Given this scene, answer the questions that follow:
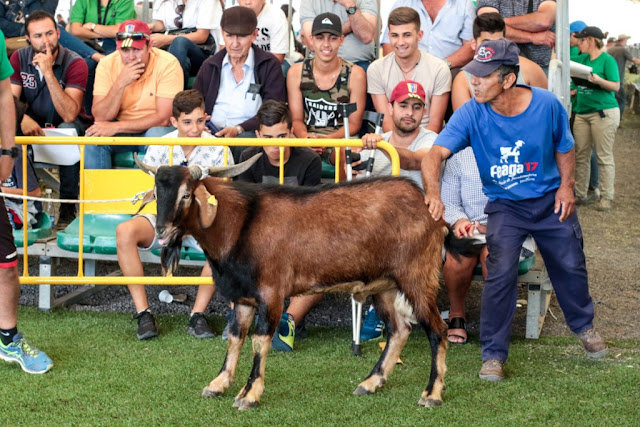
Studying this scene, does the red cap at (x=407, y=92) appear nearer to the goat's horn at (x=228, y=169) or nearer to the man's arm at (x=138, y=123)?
the goat's horn at (x=228, y=169)

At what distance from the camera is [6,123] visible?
5.48 metres

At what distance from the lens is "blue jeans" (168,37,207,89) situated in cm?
860

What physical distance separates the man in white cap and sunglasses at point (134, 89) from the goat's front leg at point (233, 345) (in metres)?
2.96

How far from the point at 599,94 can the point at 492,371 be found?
7.87 meters

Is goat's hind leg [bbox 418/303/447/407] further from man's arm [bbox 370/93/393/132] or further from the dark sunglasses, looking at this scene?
the dark sunglasses

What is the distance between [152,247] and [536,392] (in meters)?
2.98

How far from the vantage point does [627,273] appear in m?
8.47

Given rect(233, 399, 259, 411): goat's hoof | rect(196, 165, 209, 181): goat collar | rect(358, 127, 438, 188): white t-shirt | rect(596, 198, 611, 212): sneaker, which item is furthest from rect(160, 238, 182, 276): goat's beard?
rect(596, 198, 611, 212): sneaker

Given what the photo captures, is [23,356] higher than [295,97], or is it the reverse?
[295,97]

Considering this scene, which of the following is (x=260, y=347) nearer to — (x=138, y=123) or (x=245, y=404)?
(x=245, y=404)

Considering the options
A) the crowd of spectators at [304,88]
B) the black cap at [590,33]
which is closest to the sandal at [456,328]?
the crowd of spectators at [304,88]

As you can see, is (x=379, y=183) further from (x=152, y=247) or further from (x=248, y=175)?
(x=152, y=247)

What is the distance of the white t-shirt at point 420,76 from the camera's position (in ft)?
24.2

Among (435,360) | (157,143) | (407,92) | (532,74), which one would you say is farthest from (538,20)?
(435,360)
